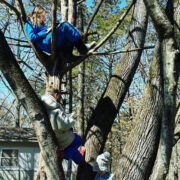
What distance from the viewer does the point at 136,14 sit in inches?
146

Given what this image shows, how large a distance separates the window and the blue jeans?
Result: 10.9 m

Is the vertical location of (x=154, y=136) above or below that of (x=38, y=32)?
below

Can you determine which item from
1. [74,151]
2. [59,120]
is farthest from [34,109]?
[74,151]

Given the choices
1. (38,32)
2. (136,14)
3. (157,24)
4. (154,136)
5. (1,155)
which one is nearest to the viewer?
(157,24)

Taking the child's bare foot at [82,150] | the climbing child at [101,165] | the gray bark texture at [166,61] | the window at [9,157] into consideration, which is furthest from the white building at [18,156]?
the gray bark texture at [166,61]

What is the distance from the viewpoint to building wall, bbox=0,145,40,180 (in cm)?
1266

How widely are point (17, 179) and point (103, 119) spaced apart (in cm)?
1120

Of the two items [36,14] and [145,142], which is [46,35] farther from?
[145,142]

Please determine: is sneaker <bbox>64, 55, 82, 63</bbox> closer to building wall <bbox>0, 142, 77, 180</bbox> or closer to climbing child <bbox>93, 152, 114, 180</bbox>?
climbing child <bbox>93, 152, 114, 180</bbox>

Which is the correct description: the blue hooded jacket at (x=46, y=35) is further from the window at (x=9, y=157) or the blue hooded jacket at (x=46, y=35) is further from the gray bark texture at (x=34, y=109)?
the window at (x=9, y=157)

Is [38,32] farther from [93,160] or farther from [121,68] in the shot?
[93,160]

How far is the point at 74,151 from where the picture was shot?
2914 millimetres

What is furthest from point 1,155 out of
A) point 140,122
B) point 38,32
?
point 140,122

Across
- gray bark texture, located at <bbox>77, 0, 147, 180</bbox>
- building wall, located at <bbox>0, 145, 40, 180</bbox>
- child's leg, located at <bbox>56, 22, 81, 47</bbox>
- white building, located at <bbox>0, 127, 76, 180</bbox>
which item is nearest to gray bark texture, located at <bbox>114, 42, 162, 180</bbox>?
gray bark texture, located at <bbox>77, 0, 147, 180</bbox>
